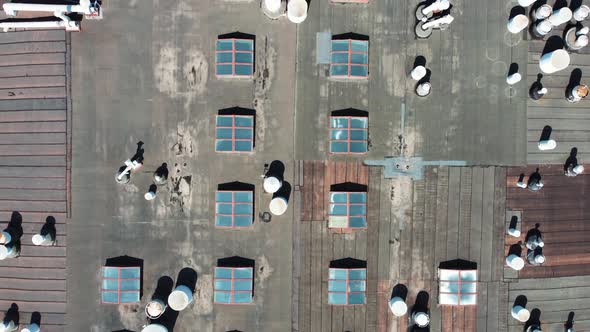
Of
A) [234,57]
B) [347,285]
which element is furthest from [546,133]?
[234,57]

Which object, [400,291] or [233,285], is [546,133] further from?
[233,285]

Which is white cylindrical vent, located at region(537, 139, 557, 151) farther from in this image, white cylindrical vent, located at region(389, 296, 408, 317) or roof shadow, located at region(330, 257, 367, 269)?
roof shadow, located at region(330, 257, 367, 269)

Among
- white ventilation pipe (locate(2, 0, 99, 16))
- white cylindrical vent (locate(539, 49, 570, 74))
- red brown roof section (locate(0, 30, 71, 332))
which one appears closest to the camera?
white ventilation pipe (locate(2, 0, 99, 16))

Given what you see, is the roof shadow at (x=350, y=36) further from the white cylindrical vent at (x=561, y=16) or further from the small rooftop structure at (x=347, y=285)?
the small rooftop structure at (x=347, y=285)

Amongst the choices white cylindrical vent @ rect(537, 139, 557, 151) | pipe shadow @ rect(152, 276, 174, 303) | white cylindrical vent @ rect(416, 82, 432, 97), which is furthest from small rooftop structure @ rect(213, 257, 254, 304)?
white cylindrical vent @ rect(537, 139, 557, 151)

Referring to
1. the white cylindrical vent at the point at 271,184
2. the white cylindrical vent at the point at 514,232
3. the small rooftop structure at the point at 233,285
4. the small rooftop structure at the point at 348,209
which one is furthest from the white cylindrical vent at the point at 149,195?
the white cylindrical vent at the point at 514,232


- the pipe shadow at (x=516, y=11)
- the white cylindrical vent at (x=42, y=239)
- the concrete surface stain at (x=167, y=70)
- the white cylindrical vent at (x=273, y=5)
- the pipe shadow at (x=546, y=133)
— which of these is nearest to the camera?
the white cylindrical vent at (x=42, y=239)
